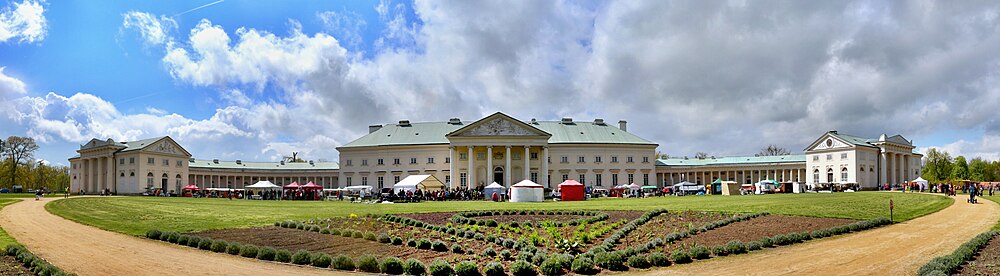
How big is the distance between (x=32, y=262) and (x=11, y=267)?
50 centimetres

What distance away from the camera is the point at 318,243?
22422mm

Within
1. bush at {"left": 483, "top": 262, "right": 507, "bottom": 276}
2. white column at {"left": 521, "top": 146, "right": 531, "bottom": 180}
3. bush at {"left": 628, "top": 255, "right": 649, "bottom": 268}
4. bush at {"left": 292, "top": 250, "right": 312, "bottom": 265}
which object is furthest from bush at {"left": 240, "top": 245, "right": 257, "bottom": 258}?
white column at {"left": 521, "top": 146, "right": 531, "bottom": 180}

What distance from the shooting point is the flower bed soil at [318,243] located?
20.0 m

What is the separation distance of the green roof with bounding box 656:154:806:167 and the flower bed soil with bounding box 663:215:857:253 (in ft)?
258

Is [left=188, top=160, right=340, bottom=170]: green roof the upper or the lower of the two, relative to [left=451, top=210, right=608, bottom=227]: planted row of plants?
upper

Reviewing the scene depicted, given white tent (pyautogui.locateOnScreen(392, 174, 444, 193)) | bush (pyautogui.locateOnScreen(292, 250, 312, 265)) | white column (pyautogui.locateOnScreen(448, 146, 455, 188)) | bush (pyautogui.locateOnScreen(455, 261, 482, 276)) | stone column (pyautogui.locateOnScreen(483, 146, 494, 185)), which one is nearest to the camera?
bush (pyautogui.locateOnScreen(455, 261, 482, 276))

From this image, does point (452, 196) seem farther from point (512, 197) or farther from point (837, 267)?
point (837, 267)

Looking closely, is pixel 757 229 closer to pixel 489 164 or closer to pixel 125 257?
pixel 125 257

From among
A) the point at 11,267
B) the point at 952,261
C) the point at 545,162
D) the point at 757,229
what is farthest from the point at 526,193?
the point at 11,267

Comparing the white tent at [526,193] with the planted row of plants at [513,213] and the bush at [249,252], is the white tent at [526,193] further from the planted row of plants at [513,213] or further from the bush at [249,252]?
the bush at [249,252]

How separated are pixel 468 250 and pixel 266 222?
1325 cm

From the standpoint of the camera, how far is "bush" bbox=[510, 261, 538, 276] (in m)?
16.8

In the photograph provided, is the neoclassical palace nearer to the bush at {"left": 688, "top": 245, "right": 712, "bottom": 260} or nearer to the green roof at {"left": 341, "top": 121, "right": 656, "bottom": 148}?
the green roof at {"left": 341, "top": 121, "right": 656, "bottom": 148}

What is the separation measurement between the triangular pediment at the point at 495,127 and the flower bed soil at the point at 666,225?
52.5 meters
